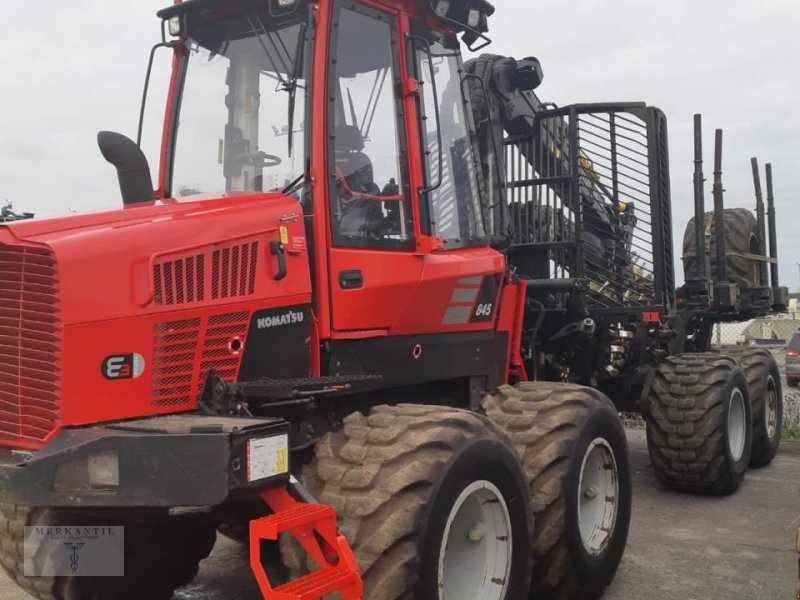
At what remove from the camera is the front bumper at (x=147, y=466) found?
10.0ft

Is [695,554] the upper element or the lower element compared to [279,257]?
lower

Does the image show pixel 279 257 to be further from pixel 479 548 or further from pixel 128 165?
pixel 479 548

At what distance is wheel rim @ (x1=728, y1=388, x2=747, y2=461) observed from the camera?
26.6 ft

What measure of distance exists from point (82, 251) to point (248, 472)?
1.08m

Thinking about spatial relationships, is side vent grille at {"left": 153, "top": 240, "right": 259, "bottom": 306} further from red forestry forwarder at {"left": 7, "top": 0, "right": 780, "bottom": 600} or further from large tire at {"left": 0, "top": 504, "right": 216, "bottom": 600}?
large tire at {"left": 0, "top": 504, "right": 216, "bottom": 600}

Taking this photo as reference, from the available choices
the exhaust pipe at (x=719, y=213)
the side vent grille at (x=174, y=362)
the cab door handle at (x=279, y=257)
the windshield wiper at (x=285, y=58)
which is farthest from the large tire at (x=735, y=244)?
the side vent grille at (x=174, y=362)

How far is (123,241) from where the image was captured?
3.42 m

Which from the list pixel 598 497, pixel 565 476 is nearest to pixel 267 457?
pixel 565 476

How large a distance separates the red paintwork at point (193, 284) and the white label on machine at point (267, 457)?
547mm

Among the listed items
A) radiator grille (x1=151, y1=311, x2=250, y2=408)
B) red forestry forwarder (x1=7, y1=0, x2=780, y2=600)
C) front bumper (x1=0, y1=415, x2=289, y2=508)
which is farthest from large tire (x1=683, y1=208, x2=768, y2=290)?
front bumper (x1=0, y1=415, x2=289, y2=508)

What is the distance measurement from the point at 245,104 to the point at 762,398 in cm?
682

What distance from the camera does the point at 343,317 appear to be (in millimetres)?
4148

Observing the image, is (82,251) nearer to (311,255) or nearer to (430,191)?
(311,255)

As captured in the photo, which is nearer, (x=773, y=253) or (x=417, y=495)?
(x=417, y=495)
